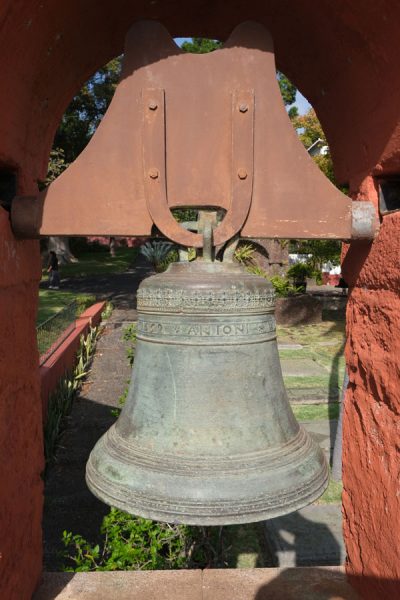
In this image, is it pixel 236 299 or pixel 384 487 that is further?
pixel 384 487

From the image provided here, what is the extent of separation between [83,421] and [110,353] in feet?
10.6

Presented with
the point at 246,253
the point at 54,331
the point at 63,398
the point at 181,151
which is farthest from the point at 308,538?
the point at 246,253

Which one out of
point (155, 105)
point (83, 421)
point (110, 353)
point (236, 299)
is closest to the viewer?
point (236, 299)

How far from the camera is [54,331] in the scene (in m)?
7.41

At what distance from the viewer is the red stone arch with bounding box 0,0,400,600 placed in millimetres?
1758

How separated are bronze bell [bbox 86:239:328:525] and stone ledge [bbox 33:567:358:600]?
809 millimetres

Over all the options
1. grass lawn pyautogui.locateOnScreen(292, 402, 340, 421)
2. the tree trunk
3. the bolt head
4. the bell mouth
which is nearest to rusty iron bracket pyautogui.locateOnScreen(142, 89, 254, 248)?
the bolt head

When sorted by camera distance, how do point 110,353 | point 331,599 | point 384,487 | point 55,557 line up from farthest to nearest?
point 110,353, point 55,557, point 331,599, point 384,487

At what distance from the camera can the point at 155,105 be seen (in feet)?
5.85

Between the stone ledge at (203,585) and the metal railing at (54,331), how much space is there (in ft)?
11.5

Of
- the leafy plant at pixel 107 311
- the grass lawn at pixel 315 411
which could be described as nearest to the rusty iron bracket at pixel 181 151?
the grass lawn at pixel 315 411

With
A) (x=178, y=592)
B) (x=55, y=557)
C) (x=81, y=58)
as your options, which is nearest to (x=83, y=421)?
(x=55, y=557)

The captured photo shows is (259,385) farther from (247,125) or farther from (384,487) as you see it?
(247,125)

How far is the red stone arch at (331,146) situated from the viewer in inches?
69.2
